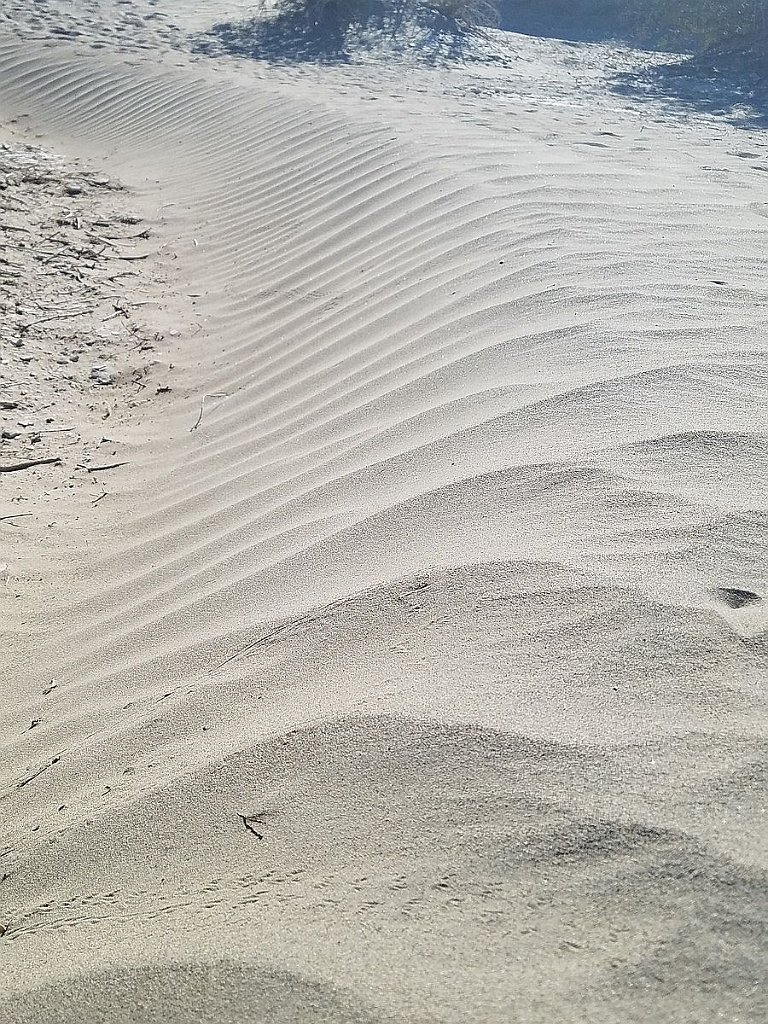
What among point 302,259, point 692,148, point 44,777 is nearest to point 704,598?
point 44,777

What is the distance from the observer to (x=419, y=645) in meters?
1.74

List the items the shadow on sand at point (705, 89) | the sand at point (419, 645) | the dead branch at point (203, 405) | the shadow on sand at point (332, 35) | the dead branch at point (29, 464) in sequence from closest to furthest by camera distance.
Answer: the sand at point (419, 645), the dead branch at point (29, 464), the dead branch at point (203, 405), the shadow on sand at point (705, 89), the shadow on sand at point (332, 35)

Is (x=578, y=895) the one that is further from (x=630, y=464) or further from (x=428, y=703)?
(x=630, y=464)

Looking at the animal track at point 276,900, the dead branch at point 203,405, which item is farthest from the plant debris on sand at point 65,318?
the animal track at point 276,900

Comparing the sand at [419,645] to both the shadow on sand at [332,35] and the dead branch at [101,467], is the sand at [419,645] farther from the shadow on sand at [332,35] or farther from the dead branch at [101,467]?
the shadow on sand at [332,35]

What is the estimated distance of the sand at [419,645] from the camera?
3.99ft

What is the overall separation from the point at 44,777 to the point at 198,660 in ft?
1.28

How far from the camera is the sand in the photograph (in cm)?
121

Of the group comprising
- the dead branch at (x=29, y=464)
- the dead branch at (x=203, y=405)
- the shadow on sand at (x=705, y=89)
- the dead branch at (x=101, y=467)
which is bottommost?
Result: the dead branch at (x=29, y=464)

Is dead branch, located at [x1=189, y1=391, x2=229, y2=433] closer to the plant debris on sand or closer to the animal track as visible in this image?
the plant debris on sand

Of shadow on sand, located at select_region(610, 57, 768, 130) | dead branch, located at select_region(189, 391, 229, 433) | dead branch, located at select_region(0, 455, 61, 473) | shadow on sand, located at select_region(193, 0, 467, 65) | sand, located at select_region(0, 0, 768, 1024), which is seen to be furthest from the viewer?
shadow on sand, located at select_region(193, 0, 467, 65)

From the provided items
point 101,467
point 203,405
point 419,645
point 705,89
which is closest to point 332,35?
point 705,89

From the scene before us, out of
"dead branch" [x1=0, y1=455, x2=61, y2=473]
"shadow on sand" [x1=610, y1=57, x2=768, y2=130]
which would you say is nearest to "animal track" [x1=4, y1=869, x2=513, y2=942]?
"dead branch" [x1=0, y1=455, x2=61, y2=473]

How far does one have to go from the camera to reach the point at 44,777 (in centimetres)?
187
